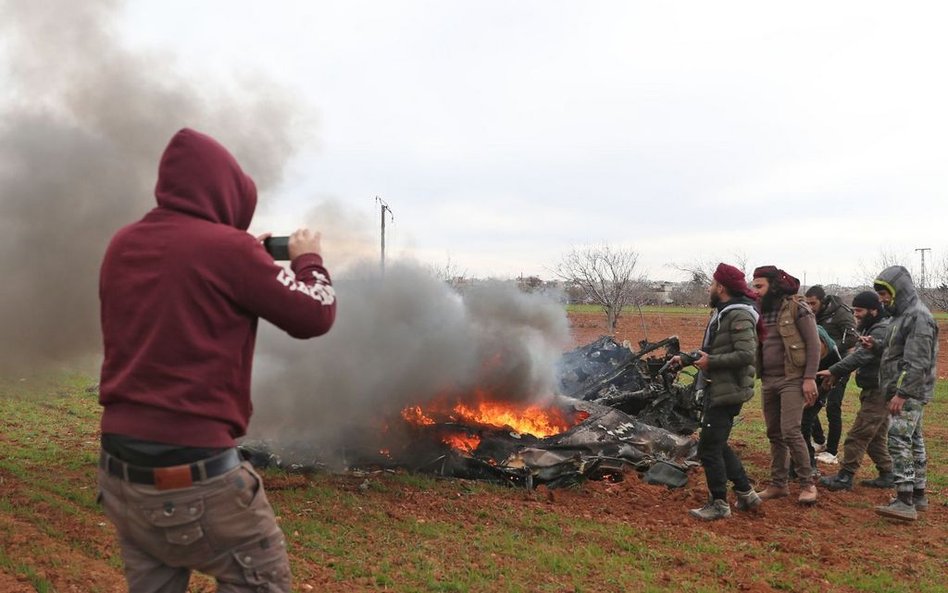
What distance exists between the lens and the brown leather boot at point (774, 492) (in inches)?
264

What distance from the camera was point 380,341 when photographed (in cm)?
734

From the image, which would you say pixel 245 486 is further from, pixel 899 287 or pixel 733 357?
pixel 899 287

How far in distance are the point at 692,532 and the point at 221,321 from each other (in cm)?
471

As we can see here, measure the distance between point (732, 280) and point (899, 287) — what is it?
1.67 metres

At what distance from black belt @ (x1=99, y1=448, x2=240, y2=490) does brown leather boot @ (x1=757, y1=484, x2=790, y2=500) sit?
5.91m

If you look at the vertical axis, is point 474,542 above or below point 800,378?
below

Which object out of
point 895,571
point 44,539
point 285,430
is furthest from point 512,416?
point 44,539

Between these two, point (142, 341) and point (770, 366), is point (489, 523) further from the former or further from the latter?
point (142, 341)

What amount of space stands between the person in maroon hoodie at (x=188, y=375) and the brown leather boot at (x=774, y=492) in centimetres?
565

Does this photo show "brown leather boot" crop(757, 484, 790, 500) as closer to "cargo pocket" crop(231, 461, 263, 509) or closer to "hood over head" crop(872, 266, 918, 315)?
"hood over head" crop(872, 266, 918, 315)

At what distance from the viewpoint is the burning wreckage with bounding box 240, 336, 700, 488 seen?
23.0 feet

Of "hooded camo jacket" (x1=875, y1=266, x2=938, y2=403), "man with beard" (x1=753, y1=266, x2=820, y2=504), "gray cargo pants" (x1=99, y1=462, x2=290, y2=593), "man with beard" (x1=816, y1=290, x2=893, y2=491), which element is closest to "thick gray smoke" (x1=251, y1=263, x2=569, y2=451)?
"man with beard" (x1=753, y1=266, x2=820, y2=504)

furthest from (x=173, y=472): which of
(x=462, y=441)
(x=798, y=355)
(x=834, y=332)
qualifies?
(x=834, y=332)

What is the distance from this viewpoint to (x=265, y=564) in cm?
221
